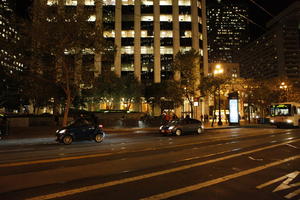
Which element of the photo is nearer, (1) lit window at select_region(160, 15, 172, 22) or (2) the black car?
(2) the black car

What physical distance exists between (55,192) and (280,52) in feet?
667

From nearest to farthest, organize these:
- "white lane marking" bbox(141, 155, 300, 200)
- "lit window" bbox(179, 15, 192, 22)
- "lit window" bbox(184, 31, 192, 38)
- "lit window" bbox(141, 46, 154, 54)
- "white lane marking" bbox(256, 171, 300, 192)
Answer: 1. "white lane marking" bbox(141, 155, 300, 200)
2. "white lane marking" bbox(256, 171, 300, 192)
3. "lit window" bbox(141, 46, 154, 54)
4. "lit window" bbox(184, 31, 192, 38)
5. "lit window" bbox(179, 15, 192, 22)

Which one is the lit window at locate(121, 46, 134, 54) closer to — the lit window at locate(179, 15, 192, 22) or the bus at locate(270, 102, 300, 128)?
the lit window at locate(179, 15, 192, 22)

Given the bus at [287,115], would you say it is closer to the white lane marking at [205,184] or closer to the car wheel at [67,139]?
the white lane marking at [205,184]

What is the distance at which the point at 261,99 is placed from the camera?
1898 inches

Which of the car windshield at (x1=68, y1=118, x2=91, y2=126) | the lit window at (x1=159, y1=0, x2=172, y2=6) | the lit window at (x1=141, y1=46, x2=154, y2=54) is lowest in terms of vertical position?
the car windshield at (x1=68, y1=118, x2=91, y2=126)

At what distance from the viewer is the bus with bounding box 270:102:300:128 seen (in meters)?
27.0

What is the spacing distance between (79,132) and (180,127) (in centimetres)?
845

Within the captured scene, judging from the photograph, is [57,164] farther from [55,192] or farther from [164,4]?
[164,4]

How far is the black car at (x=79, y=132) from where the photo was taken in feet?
50.0

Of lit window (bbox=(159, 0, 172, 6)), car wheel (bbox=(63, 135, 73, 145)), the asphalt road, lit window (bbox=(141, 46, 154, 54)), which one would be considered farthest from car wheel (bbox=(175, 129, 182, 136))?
lit window (bbox=(159, 0, 172, 6))

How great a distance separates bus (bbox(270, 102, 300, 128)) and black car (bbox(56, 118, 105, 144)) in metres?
21.6

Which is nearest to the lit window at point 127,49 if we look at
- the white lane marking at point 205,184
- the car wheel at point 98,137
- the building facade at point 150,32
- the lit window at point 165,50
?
the building facade at point 150,32

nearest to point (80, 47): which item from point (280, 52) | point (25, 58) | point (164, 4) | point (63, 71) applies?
point (63, 71)
